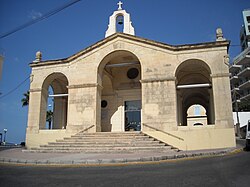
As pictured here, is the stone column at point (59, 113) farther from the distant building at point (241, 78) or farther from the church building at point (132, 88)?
the distant building at point (241, 78)

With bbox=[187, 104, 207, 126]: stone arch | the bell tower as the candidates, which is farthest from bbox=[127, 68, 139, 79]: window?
bbox=[187, 104, 207, 126]: stone arch

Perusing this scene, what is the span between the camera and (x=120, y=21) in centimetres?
2047

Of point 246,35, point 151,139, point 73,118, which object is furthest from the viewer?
point 246,35

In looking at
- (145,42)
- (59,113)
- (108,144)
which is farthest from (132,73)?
(108,144)

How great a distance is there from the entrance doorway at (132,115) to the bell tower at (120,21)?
21.0 feet

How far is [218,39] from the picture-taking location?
49.8 feet

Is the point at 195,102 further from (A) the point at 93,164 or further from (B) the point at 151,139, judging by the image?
(A) the point at 93,164

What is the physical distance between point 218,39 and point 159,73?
4642 millimetres

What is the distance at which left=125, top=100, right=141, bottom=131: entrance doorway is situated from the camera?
63.5 ft

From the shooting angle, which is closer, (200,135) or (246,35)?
(200,135)

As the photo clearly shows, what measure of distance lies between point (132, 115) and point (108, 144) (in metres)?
7.12

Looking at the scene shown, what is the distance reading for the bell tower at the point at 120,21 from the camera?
19.9 m

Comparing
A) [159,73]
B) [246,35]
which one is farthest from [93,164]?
[246,35]

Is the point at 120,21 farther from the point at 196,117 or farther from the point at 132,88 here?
the point at 196,117
